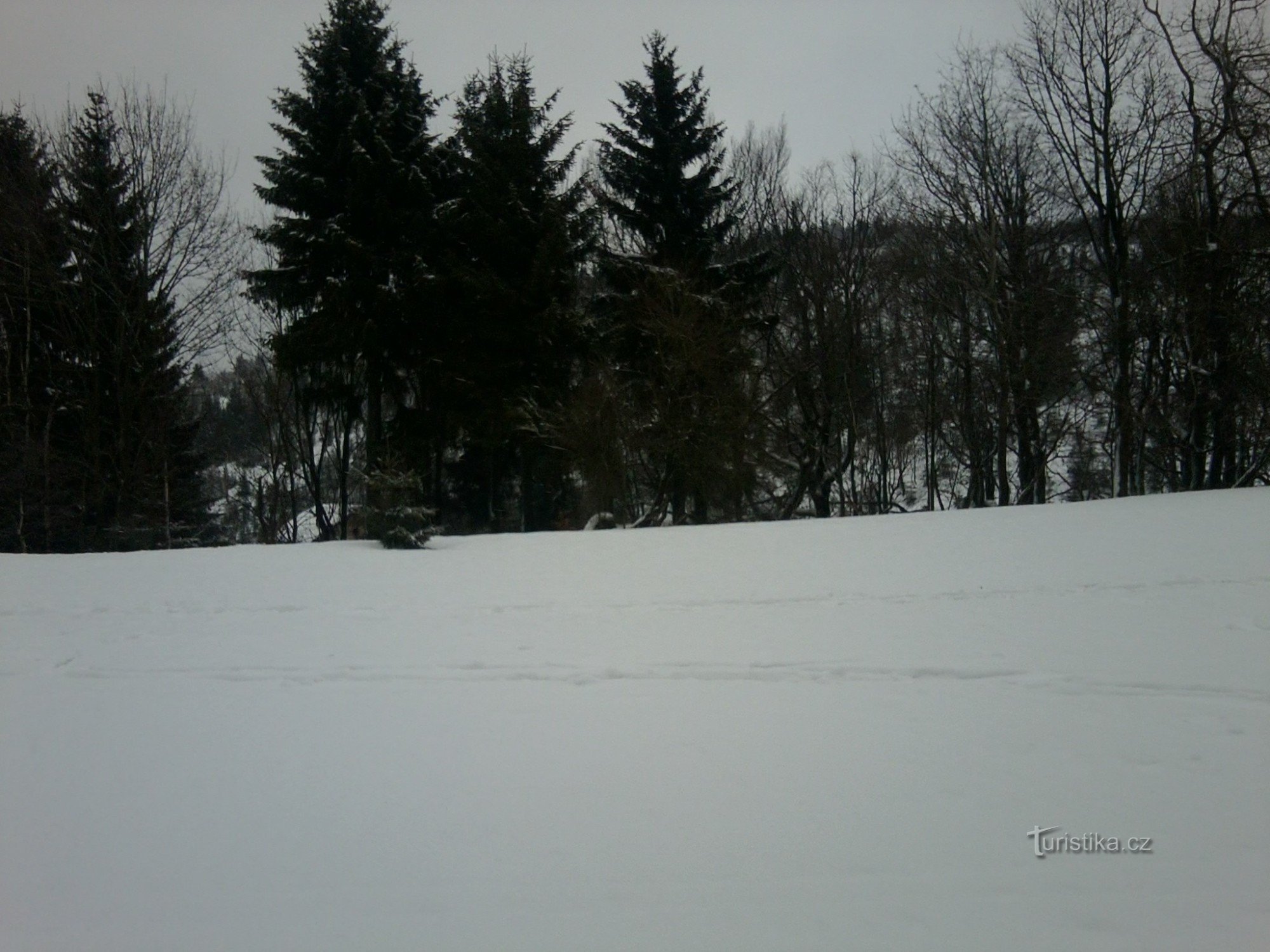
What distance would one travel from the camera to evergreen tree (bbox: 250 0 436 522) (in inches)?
746

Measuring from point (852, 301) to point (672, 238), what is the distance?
23.3 ft

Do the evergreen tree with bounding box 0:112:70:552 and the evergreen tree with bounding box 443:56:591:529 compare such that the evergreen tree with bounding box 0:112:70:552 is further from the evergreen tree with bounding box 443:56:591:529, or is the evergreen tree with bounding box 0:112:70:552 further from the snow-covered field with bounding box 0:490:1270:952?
the snow-covered field with bounding box 0:490:1270:952

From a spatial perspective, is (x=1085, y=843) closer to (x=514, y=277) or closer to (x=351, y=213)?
(x=514, y=277)

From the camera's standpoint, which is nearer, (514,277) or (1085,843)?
(1085,843)

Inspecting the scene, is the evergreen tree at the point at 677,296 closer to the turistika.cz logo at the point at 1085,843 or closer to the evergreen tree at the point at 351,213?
the evergreen tree at the point at 351,213

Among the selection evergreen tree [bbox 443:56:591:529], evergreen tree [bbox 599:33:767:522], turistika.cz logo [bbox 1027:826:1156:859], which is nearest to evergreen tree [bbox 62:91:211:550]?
evergreen tree [bbox 443:56:591:529]

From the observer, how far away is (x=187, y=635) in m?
7.25

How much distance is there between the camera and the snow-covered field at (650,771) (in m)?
2.88

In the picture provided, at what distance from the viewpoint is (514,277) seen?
19.5 meters

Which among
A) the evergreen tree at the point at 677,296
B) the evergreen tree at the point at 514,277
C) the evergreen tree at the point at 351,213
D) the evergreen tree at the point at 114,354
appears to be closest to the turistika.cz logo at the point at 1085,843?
the evergreen tree at the point at 677,296

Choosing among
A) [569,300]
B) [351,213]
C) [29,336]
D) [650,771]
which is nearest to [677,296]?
[569,300]

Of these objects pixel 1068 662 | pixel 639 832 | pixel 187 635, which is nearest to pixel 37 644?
pixel 187 635

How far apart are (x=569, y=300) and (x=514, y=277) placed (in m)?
1.72

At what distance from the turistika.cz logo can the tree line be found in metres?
14.1
